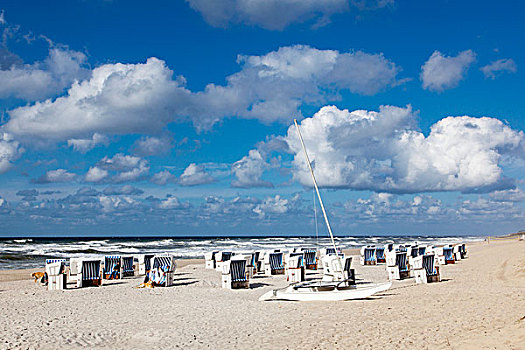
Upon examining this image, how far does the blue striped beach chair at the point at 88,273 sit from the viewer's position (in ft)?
49.6

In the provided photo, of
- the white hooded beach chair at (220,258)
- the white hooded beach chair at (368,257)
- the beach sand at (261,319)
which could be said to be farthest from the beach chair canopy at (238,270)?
the white hooded beach chair at (368,257)

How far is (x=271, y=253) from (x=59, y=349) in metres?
12.0

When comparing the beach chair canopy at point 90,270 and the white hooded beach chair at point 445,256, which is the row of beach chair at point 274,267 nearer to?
the beach chair canopy at point 90,270

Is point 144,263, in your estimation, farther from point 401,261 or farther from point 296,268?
point 401,261

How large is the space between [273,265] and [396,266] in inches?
196

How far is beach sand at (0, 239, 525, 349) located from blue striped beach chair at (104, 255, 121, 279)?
3628 millimetres

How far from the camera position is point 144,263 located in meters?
18.9

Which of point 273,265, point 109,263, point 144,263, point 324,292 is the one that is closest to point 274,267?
point 273,265

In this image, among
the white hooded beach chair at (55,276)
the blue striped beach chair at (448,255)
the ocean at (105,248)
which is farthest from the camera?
the ocean at (105,248)

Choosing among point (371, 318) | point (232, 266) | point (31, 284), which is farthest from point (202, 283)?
point (371, 318)

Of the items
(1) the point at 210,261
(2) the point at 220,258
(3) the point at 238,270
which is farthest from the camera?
(1) the point at 210,261

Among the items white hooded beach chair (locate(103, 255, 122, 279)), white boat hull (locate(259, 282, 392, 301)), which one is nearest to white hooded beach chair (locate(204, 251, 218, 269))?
white hooded beach chair (locate(103, 255, 122, 279))

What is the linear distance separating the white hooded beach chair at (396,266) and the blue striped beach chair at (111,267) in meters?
9.84

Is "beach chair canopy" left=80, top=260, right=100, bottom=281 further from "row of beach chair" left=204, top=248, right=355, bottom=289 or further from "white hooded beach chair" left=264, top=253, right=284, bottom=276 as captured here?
"white hooded beach chair" left=264, top=253, right=284, bottom=276
